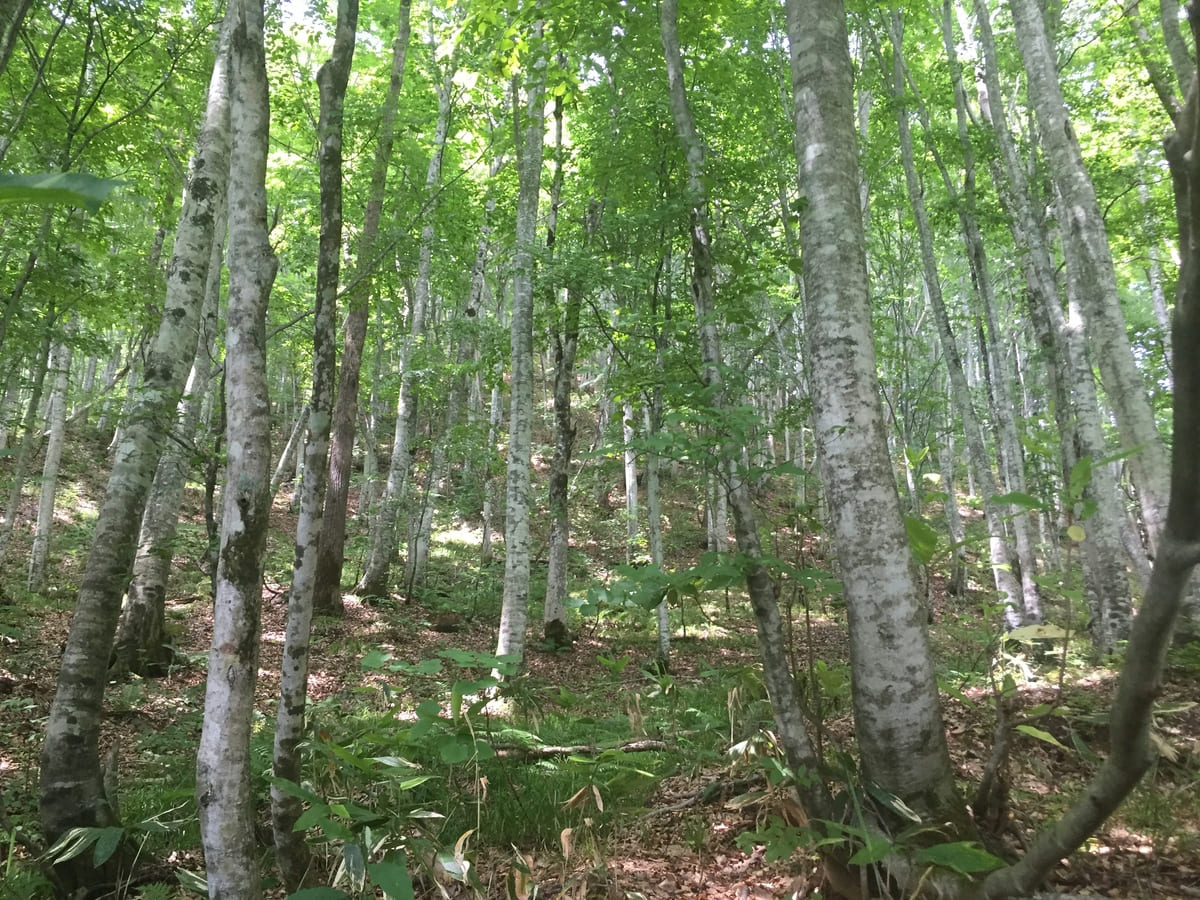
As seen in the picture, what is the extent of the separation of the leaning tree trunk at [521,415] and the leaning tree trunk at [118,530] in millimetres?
3544

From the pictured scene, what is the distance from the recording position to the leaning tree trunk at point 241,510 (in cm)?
242

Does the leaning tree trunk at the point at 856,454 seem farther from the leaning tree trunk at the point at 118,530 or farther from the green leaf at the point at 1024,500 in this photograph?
the leaning tree trunk at the point at 118,530

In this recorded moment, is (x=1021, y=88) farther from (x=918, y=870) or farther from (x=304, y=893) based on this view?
(x=304, y=893)

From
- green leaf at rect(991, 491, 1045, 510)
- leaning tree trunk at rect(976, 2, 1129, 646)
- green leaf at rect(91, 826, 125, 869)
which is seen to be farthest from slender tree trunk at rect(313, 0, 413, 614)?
green leaf at rect(991, 491, 1045, 510)

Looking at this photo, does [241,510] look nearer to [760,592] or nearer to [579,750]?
[760,592]

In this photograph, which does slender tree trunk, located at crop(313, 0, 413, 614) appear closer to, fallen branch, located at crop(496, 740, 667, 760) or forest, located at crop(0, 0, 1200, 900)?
forest, located at crop(0, 0, 1200, 900)

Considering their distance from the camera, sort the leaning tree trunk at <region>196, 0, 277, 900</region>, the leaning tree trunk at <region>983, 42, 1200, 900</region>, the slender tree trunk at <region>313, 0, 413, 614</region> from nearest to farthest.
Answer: the leaning tree trunk at <region>983, 42, 1200, 900</region>
the leaning tree trunk at <region>196, 0, 277, 900</region>
the slender tree trunk at <region>313, 0, 413, 614</region>

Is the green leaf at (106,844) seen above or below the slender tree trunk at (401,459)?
below

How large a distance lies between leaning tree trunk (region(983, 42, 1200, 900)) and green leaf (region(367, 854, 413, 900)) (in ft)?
5.92

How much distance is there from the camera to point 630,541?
13.1 metres

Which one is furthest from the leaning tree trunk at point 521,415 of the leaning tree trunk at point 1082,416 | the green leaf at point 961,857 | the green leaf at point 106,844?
the green leaf at point 961,857

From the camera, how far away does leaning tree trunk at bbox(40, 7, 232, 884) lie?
3.25m

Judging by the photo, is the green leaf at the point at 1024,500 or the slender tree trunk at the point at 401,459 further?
the slender tree trunk at the point at 401,459

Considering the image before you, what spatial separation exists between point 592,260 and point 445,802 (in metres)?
6.43
